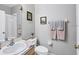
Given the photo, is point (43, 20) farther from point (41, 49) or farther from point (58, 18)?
point (41, 49)

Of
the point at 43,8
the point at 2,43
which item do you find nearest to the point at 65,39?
the point at 43,8

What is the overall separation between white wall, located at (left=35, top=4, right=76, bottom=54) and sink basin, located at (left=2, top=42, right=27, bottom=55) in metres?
0.23

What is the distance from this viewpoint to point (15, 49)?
A: 4.49ft

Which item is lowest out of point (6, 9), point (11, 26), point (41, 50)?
point (41, 50)

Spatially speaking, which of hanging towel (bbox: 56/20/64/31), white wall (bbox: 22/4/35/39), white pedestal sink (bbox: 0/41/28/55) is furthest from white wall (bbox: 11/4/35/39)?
hanging towel (bbox: 56/20/64/31)

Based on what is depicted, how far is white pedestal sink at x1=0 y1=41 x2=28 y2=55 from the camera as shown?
4.37ft

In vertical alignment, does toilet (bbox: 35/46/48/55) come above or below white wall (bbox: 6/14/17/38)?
below

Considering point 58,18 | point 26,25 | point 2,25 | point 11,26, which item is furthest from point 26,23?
point 58,18

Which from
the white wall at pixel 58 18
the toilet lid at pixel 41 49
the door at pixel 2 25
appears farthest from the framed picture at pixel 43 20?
the door at pixel 2 25

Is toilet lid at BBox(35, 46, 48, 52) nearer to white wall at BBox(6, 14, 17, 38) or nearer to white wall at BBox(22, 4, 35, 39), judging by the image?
white wall at BBox(22, 4, 35, 39)

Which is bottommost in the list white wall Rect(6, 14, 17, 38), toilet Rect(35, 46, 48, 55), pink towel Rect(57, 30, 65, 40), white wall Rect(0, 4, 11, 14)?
toilet Rect(35, 46, 48, 55)

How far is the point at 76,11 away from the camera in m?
1.33

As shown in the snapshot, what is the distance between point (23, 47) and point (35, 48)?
15cm

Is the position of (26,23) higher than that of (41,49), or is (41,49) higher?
(26,23)
